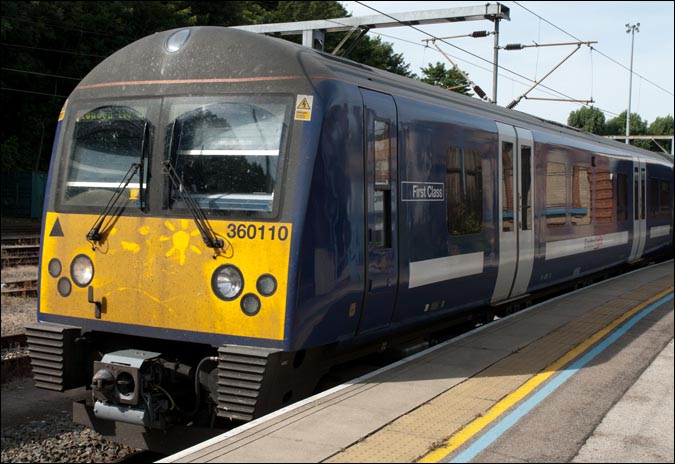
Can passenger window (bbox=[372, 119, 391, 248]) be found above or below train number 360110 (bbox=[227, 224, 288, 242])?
above

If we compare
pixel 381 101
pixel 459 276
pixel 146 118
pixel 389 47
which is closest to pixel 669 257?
pixel 459 276

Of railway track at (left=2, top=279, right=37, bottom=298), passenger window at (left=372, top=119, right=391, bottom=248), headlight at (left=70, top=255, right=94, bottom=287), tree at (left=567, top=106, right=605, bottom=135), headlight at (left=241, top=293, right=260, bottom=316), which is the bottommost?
railway track at (left=2, top=279, right=37, bottom=298)

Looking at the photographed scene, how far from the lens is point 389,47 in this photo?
169ft

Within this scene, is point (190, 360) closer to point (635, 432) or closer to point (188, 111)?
point (188, 111)

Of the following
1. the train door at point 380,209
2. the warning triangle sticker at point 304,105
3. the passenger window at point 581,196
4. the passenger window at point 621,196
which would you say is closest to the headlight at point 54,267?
the warning triangle sticker at point 304,105

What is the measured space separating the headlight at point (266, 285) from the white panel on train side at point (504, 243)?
14.5ft

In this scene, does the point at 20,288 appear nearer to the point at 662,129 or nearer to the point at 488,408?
the point at 488,408

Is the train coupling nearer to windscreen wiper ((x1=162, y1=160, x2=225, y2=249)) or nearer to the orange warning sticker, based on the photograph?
windscreen wiper ((x1=162, y1=160, x2=225, y2=249))

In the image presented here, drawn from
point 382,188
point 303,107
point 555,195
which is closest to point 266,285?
point 303,107

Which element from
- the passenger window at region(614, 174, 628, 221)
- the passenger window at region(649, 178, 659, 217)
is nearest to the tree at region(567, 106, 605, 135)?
the passenger window at region(649, 178, 659, 217)

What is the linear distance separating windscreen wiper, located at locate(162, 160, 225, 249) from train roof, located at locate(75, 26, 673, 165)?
0.64 m

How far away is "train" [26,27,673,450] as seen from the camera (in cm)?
567

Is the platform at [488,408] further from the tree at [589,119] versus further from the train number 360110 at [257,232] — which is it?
the tree at [589,119]

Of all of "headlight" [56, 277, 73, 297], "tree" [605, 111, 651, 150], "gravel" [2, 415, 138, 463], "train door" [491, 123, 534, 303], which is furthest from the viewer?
"tree" [605, 111, 651, 150]
